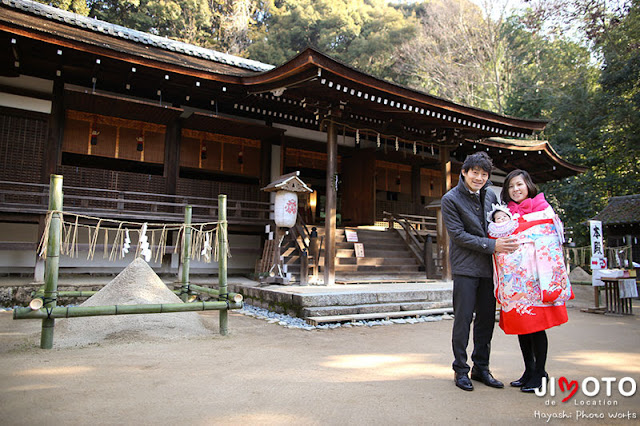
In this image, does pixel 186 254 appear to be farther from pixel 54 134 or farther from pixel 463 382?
pixel 54 134

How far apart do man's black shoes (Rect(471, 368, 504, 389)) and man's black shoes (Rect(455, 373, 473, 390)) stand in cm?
18

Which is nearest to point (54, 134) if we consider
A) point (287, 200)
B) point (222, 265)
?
point (287, 200)

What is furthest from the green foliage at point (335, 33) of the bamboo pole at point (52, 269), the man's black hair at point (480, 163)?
the man's black hair at point (480, 163)

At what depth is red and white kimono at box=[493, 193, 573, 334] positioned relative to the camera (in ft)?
9.04

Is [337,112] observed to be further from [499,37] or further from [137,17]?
[499,37]

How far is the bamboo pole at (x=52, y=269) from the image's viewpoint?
4.05 metres

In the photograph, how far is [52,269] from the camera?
13.5ft

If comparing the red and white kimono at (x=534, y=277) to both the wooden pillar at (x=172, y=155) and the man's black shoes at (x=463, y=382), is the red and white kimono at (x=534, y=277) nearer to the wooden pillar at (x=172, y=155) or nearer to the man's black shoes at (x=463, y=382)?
the man's black shoes at (x=463, y=382)

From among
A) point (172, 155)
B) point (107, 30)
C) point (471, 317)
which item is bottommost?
point (471, 317)

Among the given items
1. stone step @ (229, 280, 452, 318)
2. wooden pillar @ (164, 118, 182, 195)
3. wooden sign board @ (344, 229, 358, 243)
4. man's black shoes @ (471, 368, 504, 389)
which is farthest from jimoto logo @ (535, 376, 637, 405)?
wooden pillar @ (164, 118, 182, 195)

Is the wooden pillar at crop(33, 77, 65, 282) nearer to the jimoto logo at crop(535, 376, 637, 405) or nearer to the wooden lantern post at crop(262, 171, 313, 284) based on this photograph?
the wooden lantern post at crop(262, 171, 313, 284)

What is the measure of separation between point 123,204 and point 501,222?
807 cm

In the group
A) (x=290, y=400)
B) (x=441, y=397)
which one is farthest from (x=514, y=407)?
(x=290, y=400)

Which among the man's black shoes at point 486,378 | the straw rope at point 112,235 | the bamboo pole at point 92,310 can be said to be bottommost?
the man's black shoes at point 486,378
